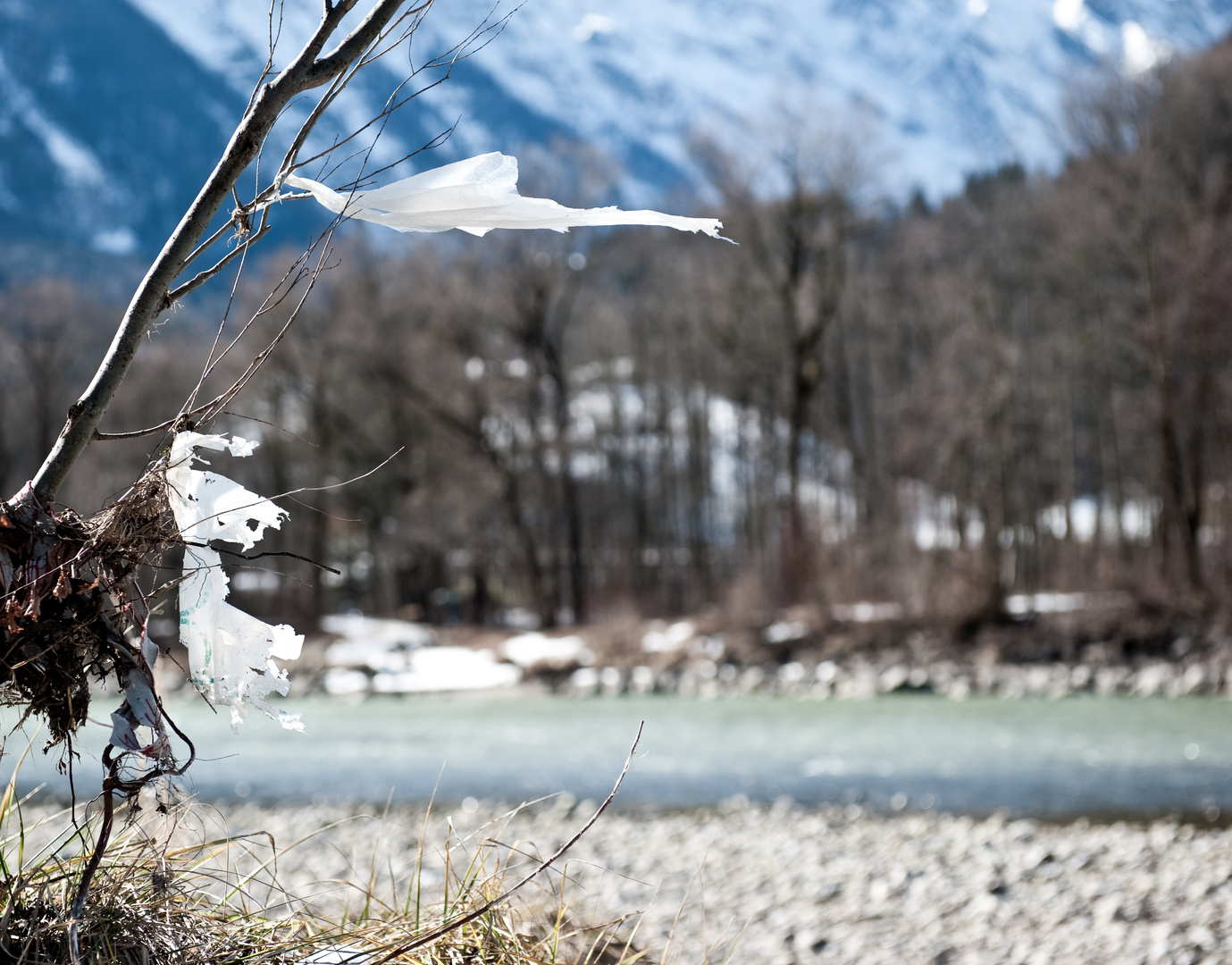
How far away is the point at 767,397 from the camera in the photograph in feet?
122

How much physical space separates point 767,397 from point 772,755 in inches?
1004

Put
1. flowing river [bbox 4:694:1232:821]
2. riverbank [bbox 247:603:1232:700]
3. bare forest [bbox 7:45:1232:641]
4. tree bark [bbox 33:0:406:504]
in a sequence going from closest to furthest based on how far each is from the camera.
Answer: tree bark [bbox 33:0:406:504], flowing river [bbox 4:694:1232:821], riverbank [bbox 247:603:1232:700], bare forest [bbox 7:45:1232:641]

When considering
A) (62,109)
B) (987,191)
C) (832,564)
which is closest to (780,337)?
(832,564)

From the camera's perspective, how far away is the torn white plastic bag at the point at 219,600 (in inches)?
71.9

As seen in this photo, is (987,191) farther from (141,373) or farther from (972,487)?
(141,373)

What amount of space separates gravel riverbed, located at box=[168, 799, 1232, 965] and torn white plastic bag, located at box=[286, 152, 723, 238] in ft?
9.56

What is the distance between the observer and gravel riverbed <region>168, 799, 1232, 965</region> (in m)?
5.57

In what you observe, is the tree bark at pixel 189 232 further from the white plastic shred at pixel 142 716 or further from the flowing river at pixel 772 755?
the flowing river at pixel 772 755

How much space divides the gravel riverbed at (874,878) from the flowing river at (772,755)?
90 centimetres

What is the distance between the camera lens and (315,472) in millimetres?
31297

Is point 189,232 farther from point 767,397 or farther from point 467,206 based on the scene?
point 767,397

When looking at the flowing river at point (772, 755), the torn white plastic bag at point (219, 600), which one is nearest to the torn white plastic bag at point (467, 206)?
the torn white plastic bag at point (219, 600)

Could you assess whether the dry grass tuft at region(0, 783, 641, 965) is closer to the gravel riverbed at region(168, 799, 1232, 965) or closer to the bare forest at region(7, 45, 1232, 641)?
the gravel riverbed at region(168, 799, 1232, 965)

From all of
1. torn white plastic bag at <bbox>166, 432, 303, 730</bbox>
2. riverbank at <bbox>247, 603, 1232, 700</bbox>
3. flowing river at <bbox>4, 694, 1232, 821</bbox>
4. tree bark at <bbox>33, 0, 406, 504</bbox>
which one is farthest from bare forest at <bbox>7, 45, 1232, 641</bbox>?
tree bark at <bbox>33, 0, 406, 504</bbox>
